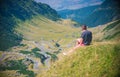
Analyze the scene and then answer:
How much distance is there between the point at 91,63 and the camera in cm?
A: 2952

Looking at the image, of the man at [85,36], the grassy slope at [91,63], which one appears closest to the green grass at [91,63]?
the grassy slope at [91,63]

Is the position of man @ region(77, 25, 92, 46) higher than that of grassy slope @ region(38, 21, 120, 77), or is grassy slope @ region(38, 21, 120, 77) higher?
man @ region(77, 25, 92, 46)

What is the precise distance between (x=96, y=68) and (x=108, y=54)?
2.44 meters

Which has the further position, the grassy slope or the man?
the man

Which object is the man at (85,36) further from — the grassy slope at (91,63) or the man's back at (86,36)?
the grassy slope at (91,63)

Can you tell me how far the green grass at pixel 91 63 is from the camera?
28.5m

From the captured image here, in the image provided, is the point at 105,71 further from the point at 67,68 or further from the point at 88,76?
the point at 67,68

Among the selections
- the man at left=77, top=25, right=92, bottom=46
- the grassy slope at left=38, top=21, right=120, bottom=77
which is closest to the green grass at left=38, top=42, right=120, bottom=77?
the grassy slope at left=38, top=21, right=120, bottom=77

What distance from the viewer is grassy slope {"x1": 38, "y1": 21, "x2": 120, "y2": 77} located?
2845 cm

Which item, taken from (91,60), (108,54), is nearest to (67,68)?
(91,60)

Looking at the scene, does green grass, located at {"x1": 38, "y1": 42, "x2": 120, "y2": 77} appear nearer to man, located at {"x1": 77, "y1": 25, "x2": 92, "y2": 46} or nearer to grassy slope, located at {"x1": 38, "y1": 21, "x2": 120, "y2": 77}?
grassy slope, located at {"x1": 38, "y1": 21, "x2": 120, "y2": 77}

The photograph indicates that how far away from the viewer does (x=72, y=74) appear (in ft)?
98.4

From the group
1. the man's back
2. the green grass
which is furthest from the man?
the green grass

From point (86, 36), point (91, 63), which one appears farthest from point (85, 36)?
point (91, 63)
